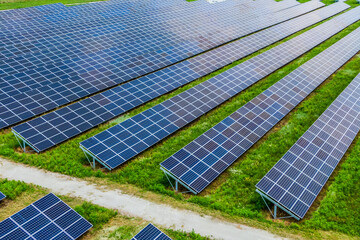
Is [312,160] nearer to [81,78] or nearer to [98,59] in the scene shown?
[81,78]

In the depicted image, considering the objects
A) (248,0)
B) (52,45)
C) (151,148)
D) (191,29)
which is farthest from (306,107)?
(248,0)

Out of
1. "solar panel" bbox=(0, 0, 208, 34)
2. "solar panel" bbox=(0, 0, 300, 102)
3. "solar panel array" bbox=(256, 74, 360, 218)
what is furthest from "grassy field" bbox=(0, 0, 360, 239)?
"solar panel" bbox=(0, 0, 208, 34)

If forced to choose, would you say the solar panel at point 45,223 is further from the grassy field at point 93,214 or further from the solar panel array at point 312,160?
the solar panel array at point 312,160

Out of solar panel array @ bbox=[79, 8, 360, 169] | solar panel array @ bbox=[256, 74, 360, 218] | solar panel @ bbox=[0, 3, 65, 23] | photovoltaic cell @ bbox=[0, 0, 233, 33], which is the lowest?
solar panel array @ bbox=[256, 74, 360, 218]

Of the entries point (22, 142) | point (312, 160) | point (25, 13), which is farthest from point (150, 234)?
point (25, 13)

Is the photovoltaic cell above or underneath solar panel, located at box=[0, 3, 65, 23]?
underneath

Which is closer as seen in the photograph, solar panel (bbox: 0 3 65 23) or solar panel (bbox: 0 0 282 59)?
solar panel (bbox: 0 0 282 59)

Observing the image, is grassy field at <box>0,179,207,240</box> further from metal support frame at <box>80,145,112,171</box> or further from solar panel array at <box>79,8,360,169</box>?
solar panel array at <box>79,8,360,169</box>

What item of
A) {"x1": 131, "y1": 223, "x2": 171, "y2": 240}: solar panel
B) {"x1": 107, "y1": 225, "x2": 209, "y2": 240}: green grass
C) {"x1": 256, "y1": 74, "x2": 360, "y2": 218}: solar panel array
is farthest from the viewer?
{"x1": 256, "y1": 74, "x2": 360, "y2": 218}: solar panel array
